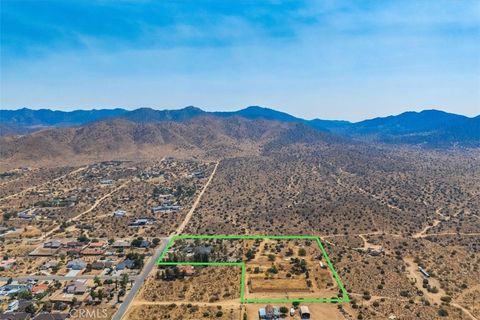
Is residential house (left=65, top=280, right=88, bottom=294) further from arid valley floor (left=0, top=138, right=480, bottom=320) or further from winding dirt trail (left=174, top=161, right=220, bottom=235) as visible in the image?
winding dirt trail (left=174, top=161, right=220, bottom=235)

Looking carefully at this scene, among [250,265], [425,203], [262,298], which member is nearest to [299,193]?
[425,203]

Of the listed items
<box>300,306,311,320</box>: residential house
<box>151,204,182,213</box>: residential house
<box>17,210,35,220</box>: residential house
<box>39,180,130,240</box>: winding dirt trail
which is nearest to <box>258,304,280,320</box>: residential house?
<box>300,306,311,320</box>: residential house

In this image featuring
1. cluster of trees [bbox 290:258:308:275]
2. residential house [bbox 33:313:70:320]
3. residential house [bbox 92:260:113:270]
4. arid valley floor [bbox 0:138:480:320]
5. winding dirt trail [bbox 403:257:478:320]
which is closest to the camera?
residential house [bbox 33:313:70:320]

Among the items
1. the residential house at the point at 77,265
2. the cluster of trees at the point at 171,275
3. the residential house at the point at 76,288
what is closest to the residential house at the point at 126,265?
the residential house at the point at 77,265

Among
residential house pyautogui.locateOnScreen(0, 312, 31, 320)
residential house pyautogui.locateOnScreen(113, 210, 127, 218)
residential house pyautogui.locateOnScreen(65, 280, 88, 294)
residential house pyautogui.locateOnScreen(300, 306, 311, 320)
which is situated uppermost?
residential house pyautogui.locateOnScreen(113, 210, 127, 218)

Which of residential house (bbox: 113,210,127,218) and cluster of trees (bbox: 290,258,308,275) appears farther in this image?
residential house (bbox: 113,210,127,218)

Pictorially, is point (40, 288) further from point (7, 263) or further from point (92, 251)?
point (92, 251)

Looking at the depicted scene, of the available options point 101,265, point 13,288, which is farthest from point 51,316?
point 101,265

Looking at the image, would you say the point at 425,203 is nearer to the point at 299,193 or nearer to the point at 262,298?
the point at 299,193

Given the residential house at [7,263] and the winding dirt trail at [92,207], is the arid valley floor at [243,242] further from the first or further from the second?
the winding dirt trail at [92,207]
